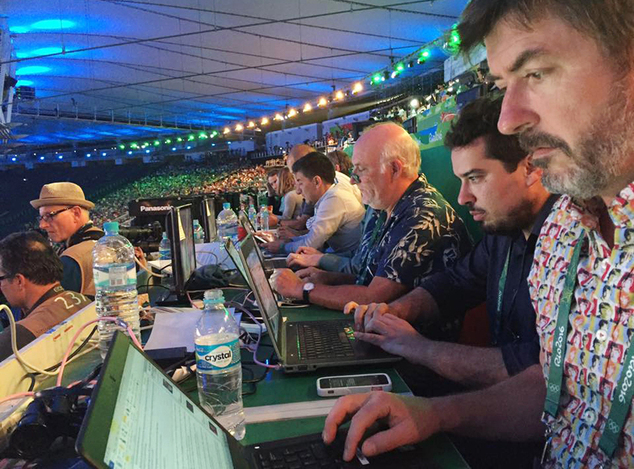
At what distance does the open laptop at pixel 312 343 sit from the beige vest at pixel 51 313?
947 millimetres

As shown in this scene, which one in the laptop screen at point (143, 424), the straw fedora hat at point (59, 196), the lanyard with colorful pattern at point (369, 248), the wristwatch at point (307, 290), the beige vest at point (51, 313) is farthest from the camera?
the straw fedora hat at point (59, 196)

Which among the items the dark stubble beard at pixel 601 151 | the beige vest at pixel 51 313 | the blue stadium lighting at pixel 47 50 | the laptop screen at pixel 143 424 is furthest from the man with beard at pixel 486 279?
the blue stadium lighting at pixel 47 50

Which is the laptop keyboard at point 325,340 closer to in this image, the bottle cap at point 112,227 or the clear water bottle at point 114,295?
the clear water bottle at point 114,295

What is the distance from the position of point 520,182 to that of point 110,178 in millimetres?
23879

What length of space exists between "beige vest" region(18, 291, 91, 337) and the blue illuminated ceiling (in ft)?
22.7

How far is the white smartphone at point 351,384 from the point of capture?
3.67 feet

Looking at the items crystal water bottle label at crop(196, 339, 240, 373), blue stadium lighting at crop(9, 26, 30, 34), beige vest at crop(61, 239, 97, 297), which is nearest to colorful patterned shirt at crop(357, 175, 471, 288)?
crystal water bottle label at crop(196, 339, 240, 373)

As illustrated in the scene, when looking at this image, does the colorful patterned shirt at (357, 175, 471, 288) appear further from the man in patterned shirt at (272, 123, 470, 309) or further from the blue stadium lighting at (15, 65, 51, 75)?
the blue stadium lighting at (15, 65, 51, 75)

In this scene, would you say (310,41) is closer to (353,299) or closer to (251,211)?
(251,211)

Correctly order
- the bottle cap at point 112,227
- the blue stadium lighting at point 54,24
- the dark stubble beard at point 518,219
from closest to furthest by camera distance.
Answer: the dark stubble beard at point 518,219, the bottle cap at point 112,227, the blue stadium lighting at point 54,24

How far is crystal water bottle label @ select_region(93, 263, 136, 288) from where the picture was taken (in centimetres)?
158

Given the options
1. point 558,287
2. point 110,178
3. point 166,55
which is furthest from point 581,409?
point 110,178

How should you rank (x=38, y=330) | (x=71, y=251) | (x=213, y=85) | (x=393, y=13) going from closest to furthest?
(x=38, y=330) < (x=71, y=251) < (x=393, y=13) < (x=213, y=85)

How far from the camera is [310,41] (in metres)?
10.5
